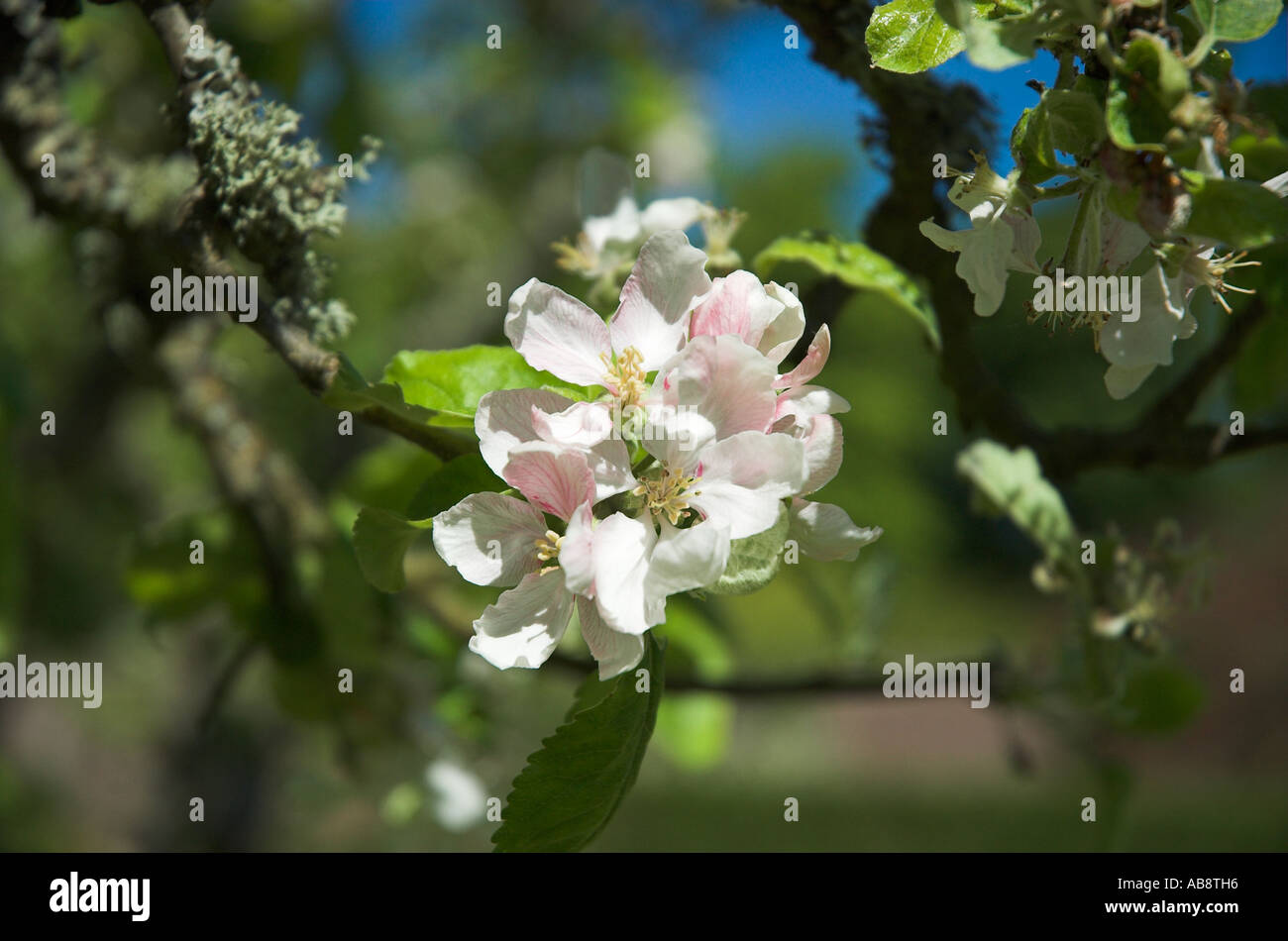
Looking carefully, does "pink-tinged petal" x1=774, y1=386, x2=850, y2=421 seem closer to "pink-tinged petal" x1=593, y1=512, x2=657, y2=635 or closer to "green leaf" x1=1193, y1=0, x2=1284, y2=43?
"pink-tinged petal" x1=593, y1=512, x2=657, y2=635

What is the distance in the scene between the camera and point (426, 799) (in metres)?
1.18

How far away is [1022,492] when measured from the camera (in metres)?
0.78

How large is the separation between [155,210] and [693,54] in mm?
2388

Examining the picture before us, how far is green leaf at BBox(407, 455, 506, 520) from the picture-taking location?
558 mm

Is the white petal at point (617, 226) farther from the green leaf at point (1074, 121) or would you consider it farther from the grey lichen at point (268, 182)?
the green leaf at point (1074, 121)

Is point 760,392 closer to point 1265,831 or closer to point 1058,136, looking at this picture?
point 1058,136

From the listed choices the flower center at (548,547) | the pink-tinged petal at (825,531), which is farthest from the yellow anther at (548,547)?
the pink-tinged petal at (825,531)

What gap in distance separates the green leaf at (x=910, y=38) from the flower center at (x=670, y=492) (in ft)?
0.84

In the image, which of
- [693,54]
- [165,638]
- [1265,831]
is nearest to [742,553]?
[165,638]

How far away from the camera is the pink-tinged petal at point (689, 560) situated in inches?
18.3

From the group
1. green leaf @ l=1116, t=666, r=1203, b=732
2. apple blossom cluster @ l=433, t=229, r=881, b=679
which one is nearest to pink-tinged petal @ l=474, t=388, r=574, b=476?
apple blossom cluster @ l=433, t=229, r=881, b=679

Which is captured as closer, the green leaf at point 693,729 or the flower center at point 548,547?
the flower center at point 548,547

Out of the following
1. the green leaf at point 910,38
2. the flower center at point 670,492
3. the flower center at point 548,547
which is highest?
the green leaf at point 910,38

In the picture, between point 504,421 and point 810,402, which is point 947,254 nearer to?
point 810,402
